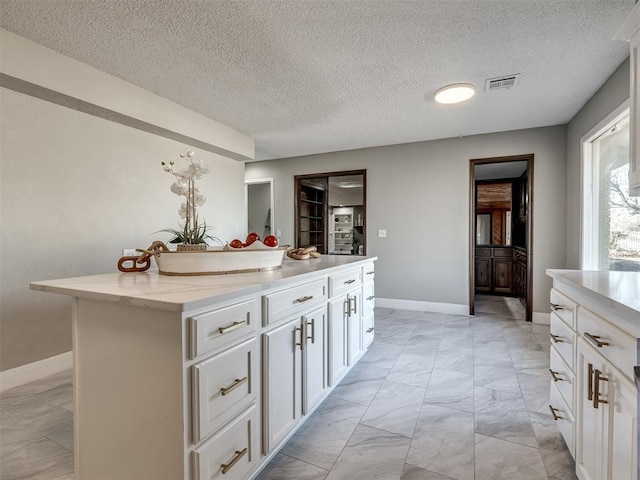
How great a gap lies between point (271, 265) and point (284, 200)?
391 centimetres

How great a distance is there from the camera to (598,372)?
1079 mm

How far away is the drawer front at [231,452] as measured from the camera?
41.3 inches

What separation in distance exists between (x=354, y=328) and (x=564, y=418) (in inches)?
51.2

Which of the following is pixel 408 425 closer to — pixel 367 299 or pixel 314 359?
pixel 314 359

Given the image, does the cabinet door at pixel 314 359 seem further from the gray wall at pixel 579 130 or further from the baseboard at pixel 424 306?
the baseboard at pixel 424 306

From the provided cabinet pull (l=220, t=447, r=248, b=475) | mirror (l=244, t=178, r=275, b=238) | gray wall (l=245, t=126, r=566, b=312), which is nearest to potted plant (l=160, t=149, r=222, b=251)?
cabinet pull (l=220, t=447, r=248, b=475)

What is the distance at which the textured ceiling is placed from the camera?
187 cm

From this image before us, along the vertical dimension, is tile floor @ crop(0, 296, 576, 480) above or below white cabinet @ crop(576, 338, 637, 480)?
below

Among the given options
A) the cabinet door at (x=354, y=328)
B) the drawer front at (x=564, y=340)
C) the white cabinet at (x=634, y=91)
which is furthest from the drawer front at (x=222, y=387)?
the white cabinet at (x=634, y=91)

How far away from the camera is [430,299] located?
4.46 meters

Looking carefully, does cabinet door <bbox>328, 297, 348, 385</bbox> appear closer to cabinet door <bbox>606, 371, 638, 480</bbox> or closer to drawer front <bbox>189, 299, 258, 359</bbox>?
drawer front <bbox>189, 299, 258, 359</bbox>

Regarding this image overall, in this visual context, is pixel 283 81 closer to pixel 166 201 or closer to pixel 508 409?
pixel 166 201

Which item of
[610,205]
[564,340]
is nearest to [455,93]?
[610,205]

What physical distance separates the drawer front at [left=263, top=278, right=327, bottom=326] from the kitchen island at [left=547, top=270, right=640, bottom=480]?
1.20 meters
